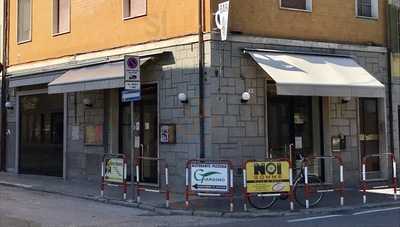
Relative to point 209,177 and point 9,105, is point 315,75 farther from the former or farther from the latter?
point 9,105

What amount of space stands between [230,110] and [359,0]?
20.0ft

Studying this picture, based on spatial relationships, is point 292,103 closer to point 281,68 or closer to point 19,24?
point 281,68

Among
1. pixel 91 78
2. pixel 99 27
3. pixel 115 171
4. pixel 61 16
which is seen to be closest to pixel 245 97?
pixel 115 171

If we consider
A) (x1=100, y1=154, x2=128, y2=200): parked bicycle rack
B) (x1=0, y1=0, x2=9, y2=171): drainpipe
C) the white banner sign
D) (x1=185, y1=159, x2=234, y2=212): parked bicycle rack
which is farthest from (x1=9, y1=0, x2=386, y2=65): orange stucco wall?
(x1=185, y1=159, x2=234, y2=212): parked bicycle rack

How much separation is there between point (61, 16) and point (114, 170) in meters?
7.67

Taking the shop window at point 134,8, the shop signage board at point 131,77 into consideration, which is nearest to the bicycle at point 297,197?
the shop signage board at point 131,77

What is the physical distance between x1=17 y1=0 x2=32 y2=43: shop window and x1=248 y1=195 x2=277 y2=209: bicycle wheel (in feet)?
40.1

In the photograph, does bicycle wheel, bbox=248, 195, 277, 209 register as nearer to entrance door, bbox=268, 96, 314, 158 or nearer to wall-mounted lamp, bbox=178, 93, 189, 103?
entrance door, bbox=268, 96, 314, 158

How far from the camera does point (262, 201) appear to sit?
46.3 ft

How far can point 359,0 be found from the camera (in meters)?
→ 19.0

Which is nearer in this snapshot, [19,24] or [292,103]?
[292,103]

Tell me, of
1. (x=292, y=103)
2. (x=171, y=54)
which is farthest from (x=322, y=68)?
(x=171, y=54)

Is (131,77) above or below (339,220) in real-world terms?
above

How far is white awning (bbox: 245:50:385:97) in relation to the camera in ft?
50.6
